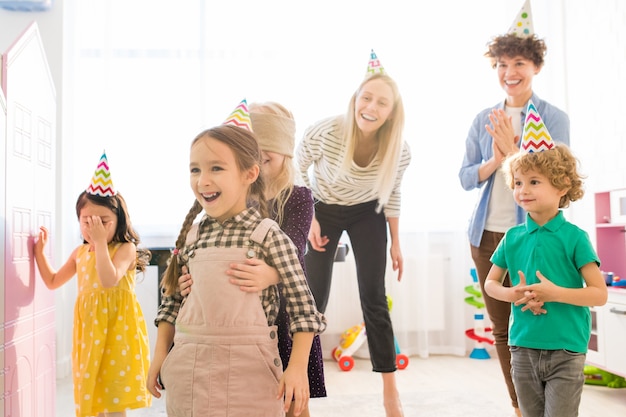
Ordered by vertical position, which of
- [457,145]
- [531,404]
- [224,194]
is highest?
[457,145]

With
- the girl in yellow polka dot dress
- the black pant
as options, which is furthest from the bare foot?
the girl in yellow polka dot dress

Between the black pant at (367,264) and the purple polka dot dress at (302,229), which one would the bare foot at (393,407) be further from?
the purple polka dot dress at (302,229)

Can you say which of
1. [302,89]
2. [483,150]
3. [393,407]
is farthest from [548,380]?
[302,89]

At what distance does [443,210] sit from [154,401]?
2198 millimetres

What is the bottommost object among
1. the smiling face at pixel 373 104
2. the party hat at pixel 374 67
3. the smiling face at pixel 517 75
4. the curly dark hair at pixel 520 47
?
the smiling face at pixel 373 104

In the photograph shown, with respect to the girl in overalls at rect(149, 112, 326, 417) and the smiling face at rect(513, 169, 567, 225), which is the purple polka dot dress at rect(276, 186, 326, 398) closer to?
the girl in overalls at rect(149, 112, 326, 417)

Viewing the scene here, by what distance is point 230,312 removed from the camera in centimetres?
129

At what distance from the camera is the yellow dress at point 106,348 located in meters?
1.93

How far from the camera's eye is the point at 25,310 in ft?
5.82

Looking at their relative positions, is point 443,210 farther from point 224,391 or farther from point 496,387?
point 224,391

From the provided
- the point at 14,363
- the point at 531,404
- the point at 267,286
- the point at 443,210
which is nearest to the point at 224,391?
the point at 267,286

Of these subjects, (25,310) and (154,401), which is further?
(154,401)

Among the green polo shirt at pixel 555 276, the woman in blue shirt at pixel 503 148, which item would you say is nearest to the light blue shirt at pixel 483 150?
the woman in blue shirt at pixel 503 148

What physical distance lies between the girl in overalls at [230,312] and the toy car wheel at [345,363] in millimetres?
2257
